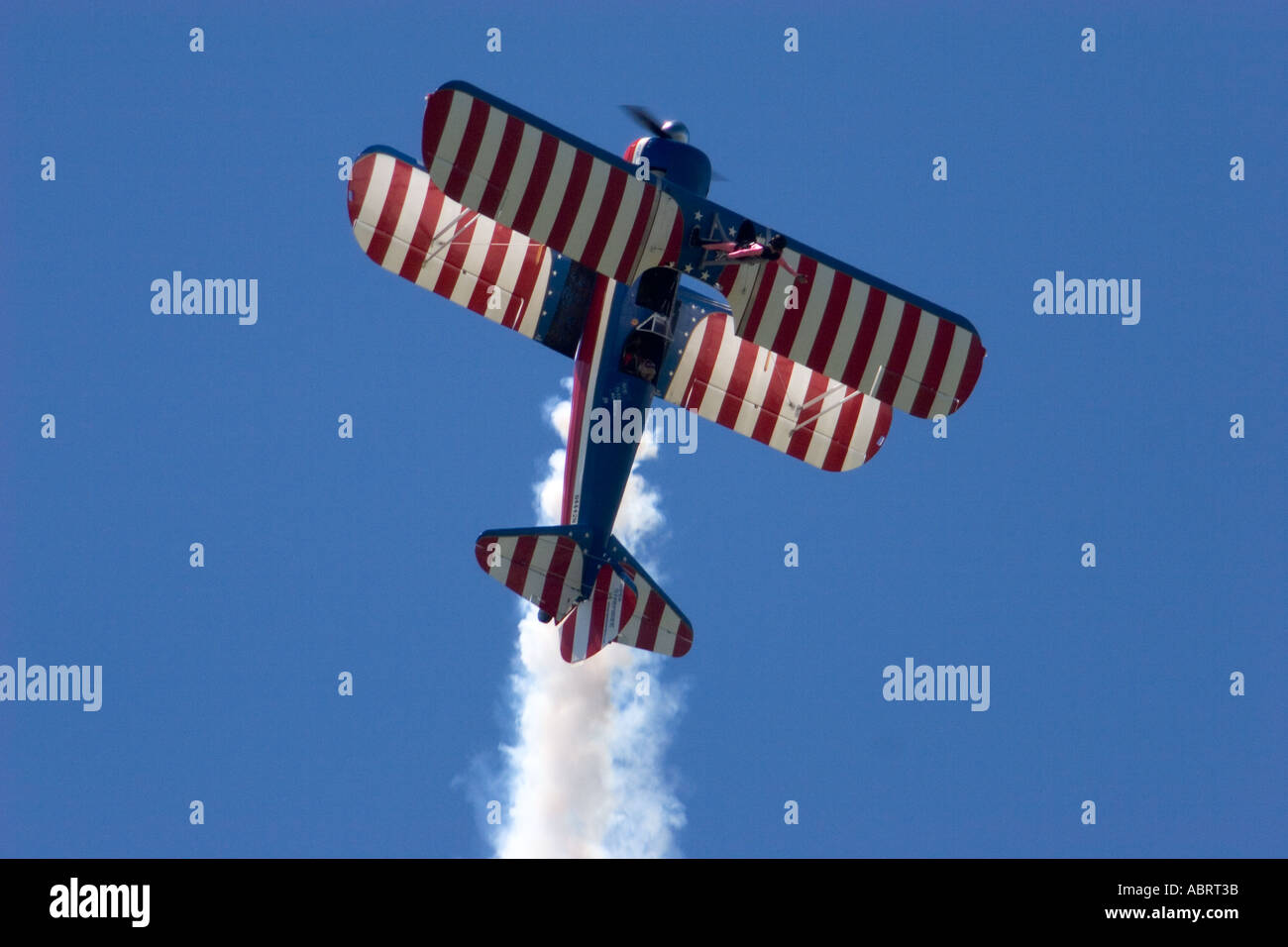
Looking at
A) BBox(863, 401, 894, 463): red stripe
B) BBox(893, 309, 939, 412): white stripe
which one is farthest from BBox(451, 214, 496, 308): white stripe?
BBox(893, 309, 939, 412): white stripe

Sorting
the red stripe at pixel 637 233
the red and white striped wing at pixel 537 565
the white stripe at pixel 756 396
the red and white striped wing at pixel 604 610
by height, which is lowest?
the red and white striped wing at pixel 604 610

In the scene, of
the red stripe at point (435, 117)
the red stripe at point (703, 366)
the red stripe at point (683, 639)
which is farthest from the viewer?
the red stripe at point (703, 366)

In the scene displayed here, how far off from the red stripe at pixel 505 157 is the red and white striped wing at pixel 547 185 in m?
0.02

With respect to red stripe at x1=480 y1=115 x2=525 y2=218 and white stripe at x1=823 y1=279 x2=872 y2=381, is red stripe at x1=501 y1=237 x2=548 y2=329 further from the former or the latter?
white stripe at x1=823 y1=279 x2=872 y2=381

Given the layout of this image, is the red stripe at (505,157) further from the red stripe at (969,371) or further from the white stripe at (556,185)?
the red stripe at (969,371)

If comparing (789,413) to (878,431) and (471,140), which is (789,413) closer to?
(878,431)

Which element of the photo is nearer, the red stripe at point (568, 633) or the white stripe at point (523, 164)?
the white stripe at point (523, 164)

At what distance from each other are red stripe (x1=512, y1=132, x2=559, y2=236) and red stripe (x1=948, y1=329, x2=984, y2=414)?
817 centimetres

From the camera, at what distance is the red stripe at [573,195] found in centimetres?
3322

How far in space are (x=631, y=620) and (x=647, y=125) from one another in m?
9.83

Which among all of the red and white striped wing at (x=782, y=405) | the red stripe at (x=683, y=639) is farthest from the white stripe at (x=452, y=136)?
the red stripe at (x=683, y=639)
